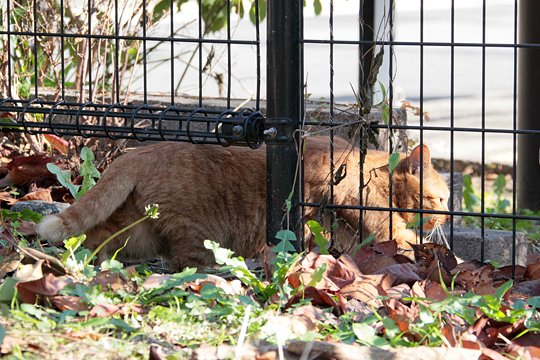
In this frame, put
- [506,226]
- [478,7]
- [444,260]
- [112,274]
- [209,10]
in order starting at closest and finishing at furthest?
[112,274] < [444,260] < [506,226] < [209,10] < [478,7]

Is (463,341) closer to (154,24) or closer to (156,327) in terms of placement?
(156,327)

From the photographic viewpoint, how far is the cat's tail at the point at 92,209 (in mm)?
3969

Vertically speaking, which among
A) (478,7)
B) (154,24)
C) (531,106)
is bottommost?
(531,106)

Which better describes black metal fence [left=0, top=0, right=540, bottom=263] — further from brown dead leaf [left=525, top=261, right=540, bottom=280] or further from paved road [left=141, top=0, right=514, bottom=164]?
paved road [left=141, top=0, right=514, bottom=164]

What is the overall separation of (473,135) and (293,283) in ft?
27.5

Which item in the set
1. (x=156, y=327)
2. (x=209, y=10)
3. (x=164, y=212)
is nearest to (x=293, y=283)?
(x=156, y=327)

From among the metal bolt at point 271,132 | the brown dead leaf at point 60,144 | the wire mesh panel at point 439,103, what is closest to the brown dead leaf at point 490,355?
the wire mesh panel at point 439,103

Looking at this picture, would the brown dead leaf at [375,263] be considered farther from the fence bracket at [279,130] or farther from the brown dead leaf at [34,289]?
the brown dead leaf at [34,289]

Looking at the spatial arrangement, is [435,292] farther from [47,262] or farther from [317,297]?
[47,262]

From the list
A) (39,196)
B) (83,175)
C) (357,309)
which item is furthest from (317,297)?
(39,196)

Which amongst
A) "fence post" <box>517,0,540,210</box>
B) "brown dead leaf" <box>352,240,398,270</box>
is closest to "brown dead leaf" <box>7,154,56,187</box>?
"brown dead leaf" <box>352,240,398,270</box>

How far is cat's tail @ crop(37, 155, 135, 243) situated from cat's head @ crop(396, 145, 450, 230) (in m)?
1.39

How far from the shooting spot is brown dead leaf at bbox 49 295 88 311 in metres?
2.79

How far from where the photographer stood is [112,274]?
10.0 ft
